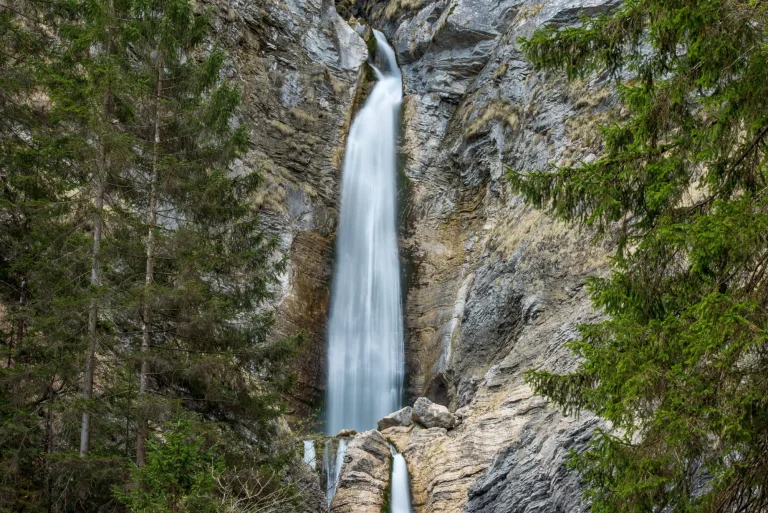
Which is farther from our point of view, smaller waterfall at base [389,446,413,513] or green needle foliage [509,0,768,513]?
smaller waterfall at base [389,446,413,513]

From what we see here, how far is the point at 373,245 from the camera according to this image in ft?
85.3

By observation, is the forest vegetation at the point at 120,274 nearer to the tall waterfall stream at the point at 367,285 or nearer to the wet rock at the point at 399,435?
the wet rock at the point at 399,435

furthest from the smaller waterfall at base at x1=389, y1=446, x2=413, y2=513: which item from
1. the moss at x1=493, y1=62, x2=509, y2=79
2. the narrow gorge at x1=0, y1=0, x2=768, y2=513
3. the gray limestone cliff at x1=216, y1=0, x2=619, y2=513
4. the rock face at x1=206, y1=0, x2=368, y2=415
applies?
the moss at x1=493, y1=62, x2=509, y2=79

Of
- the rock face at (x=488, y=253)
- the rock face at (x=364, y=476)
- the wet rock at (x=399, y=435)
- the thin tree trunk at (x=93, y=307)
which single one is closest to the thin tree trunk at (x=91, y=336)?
the thin tree trunk at (x=93, y=307)

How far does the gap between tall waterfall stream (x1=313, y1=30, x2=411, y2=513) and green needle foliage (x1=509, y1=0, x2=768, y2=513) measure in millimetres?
15488

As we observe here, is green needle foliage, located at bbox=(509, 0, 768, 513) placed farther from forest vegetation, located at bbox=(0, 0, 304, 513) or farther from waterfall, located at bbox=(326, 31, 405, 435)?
waterfall, located at bbox=(326, 31, 405, 435)

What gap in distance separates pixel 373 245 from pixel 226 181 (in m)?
14.0

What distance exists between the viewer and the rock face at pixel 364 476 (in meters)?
15.5

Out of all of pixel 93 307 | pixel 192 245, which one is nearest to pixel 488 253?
pixel 192 245

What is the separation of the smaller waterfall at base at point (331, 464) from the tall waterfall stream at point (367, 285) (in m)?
3.60

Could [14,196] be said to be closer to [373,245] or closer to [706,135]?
[706,135]

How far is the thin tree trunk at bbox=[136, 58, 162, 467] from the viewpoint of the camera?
10.1 meters

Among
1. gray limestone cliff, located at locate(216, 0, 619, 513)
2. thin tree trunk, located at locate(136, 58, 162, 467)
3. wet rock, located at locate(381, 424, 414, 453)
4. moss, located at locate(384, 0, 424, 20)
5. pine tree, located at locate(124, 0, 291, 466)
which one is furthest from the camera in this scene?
moss, located at locate(384, 0, 424, 20)

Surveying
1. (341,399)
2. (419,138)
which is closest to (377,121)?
(419,138)
